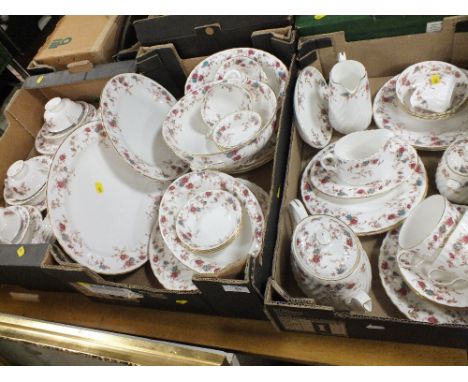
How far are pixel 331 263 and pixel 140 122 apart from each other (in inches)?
24.8

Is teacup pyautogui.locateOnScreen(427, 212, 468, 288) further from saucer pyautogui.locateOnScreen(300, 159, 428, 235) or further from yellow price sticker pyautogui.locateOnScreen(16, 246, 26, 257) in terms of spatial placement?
yellow price sticker pyautogui.locateOnScreen(16, 246, 26, 257)

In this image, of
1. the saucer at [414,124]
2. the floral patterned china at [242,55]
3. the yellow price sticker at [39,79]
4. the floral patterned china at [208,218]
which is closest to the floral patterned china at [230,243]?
the floral patterned china at [208,218]

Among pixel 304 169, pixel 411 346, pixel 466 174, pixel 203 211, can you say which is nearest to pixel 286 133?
pixel 304 169

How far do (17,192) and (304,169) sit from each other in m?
0.77

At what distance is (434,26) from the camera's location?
3.34 feet

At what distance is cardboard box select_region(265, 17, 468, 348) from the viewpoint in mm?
784

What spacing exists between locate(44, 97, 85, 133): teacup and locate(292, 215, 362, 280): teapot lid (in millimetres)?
778

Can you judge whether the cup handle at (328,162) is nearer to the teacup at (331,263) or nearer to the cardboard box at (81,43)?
the teacup at (331,263)

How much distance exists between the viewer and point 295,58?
1091 millimetres

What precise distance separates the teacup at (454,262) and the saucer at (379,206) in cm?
14

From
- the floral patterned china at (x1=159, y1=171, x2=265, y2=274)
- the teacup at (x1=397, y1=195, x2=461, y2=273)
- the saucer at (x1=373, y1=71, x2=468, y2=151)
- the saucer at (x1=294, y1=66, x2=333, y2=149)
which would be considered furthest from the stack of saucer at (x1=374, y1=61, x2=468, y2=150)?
the floral patterned china at (x1=159, y1=171, x2=265, y2=274)

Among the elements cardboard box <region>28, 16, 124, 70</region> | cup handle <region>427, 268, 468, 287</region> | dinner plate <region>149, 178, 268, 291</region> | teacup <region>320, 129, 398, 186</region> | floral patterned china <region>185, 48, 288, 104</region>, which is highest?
cardboard box <region>28, 16, 124, 70</region>

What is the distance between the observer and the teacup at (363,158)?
3.04 ft

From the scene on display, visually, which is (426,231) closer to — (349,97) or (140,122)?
(349,97)
